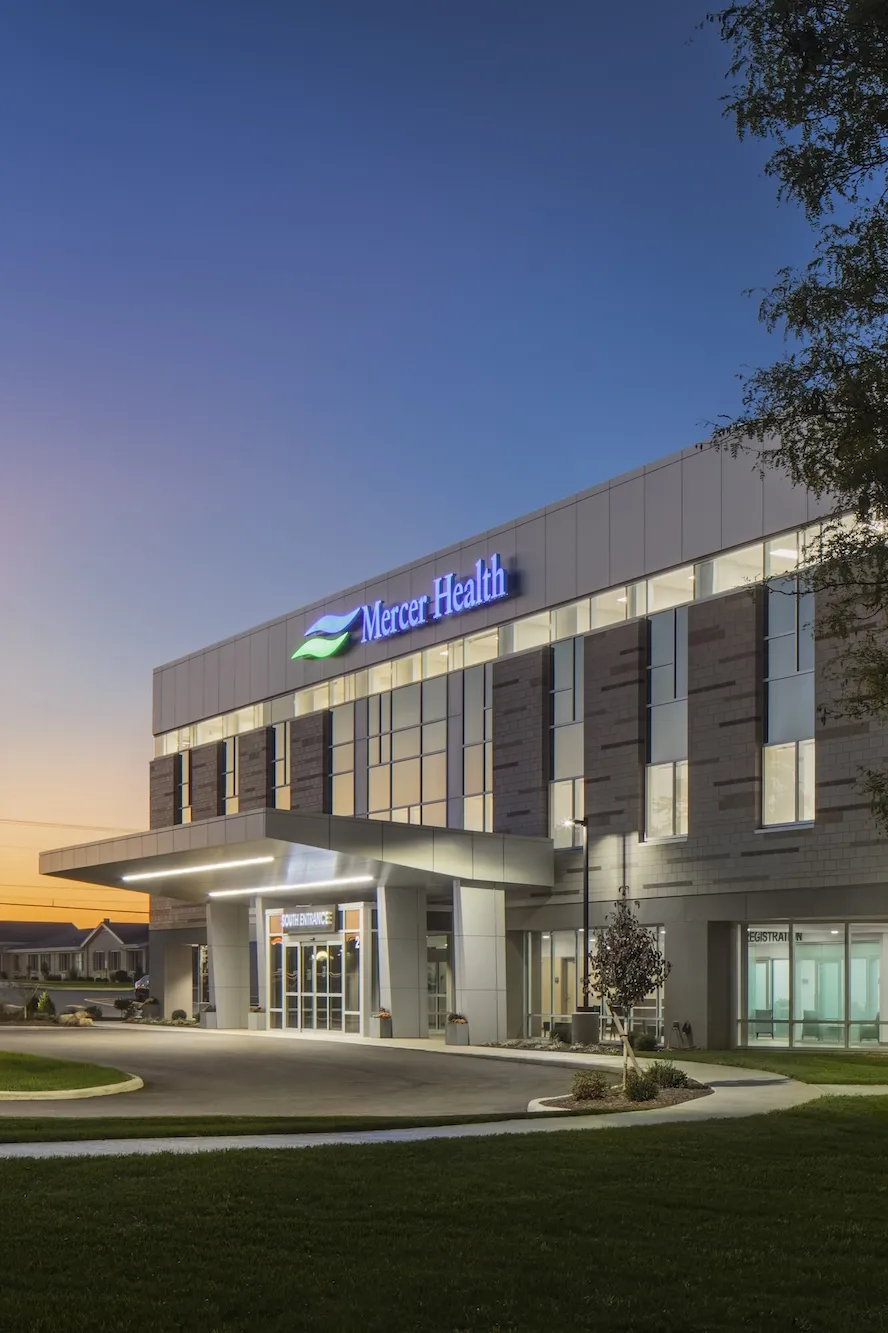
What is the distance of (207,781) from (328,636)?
1244 centimetres

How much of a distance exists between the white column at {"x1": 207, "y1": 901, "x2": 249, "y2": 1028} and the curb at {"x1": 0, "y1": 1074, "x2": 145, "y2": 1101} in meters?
26.2

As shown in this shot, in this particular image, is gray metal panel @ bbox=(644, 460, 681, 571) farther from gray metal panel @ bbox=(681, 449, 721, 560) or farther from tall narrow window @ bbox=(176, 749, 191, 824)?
tall narrow window @ bbox=(176, 749, 191, 824)

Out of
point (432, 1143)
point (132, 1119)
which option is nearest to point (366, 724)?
point (132, 1119)

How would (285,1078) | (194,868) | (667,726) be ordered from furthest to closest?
(194,868) → (667,726) → (285,1078)

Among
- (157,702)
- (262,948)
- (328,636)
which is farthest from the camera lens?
(157,702)

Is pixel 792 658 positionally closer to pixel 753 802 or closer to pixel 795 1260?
pixel 753 802

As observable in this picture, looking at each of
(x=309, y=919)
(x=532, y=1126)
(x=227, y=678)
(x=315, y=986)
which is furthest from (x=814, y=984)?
(x=227, y=678)

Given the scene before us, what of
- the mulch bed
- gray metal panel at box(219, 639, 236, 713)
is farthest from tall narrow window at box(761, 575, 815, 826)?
gray metal panel at box(219, 639, 236, 713)

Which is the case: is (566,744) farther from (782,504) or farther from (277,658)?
(277,658)

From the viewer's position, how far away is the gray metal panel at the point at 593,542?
151 ft

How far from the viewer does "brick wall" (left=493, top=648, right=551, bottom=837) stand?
4791 cm

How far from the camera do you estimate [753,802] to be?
40.4 meters

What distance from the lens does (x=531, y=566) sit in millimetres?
49062

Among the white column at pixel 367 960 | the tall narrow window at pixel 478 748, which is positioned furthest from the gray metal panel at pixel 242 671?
the white column at pixel 367 960
